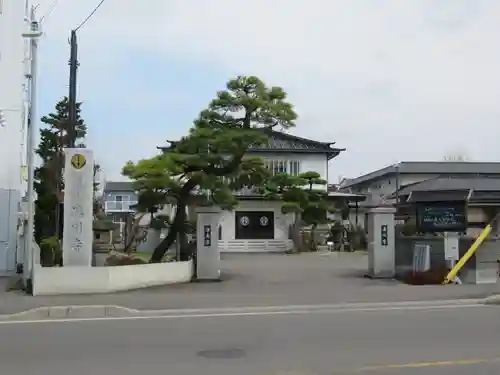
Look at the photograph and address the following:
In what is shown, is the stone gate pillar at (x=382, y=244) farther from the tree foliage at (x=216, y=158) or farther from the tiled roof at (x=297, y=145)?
the tiled roof at (x=297, y=145)

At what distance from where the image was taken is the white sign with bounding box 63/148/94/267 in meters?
16.4

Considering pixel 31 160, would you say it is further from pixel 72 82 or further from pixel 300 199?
pixel 300 199

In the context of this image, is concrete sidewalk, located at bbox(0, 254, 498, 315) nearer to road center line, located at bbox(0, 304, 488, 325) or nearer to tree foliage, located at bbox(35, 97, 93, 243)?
road center line, located at bbox(0, 304, 488, 325)

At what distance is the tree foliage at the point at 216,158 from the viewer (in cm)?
1917

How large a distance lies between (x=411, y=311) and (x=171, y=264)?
7791mm

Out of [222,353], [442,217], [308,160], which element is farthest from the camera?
[308,160]

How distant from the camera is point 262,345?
9.19m

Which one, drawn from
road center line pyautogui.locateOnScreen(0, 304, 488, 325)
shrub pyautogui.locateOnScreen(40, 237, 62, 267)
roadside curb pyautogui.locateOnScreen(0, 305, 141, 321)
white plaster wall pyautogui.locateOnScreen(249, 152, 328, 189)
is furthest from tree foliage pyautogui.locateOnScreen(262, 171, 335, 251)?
roadside curb pyautogui.locateOnScreen(0, 305, 141, 321)

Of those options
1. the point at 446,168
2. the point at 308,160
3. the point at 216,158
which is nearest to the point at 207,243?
the point at 216,158

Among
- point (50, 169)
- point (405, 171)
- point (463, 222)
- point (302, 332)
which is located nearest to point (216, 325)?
point (302, 332)

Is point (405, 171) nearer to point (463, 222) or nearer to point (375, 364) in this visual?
point (463, 222)

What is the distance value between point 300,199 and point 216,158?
1668 cm

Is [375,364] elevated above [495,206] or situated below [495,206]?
below

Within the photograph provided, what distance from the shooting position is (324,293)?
1625cm
